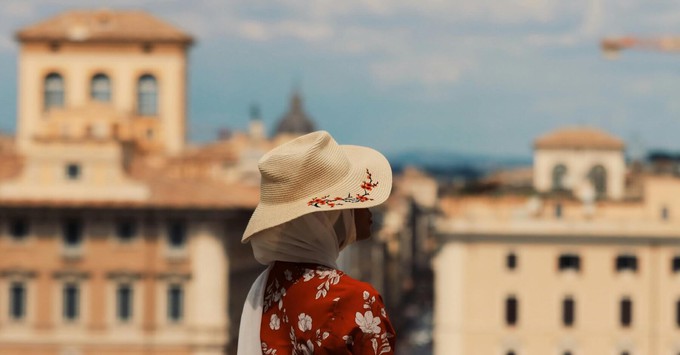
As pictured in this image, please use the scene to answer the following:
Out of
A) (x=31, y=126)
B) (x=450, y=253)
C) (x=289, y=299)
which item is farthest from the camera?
(x=31, y=126)

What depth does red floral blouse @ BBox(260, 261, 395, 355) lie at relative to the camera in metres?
4.44

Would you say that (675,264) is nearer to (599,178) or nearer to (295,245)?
(599,178)

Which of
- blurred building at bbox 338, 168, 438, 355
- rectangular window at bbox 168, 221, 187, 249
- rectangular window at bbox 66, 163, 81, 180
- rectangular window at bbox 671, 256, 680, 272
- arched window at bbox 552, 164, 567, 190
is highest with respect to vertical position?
rectangular window at bbox 66, 163, 81, 180

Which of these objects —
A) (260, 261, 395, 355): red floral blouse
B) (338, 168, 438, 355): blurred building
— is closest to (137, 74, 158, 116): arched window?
(338, 168, 438, 355): blurred building

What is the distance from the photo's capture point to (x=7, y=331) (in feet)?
187

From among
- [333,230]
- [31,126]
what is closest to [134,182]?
[31,126]

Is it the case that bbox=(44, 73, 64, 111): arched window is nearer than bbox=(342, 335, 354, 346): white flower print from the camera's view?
No

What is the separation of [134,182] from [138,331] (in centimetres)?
389

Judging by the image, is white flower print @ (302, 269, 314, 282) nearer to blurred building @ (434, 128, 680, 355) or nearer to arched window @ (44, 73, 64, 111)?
blurred building @ (434, 128, 680, 355)

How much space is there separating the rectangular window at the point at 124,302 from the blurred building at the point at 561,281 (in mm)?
10335

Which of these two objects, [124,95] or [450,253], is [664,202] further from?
[124,95]

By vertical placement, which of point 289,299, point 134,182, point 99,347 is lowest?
point 99,347

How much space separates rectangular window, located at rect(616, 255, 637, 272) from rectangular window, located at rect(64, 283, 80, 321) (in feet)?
50.9

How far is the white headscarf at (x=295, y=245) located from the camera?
4.68 metres
